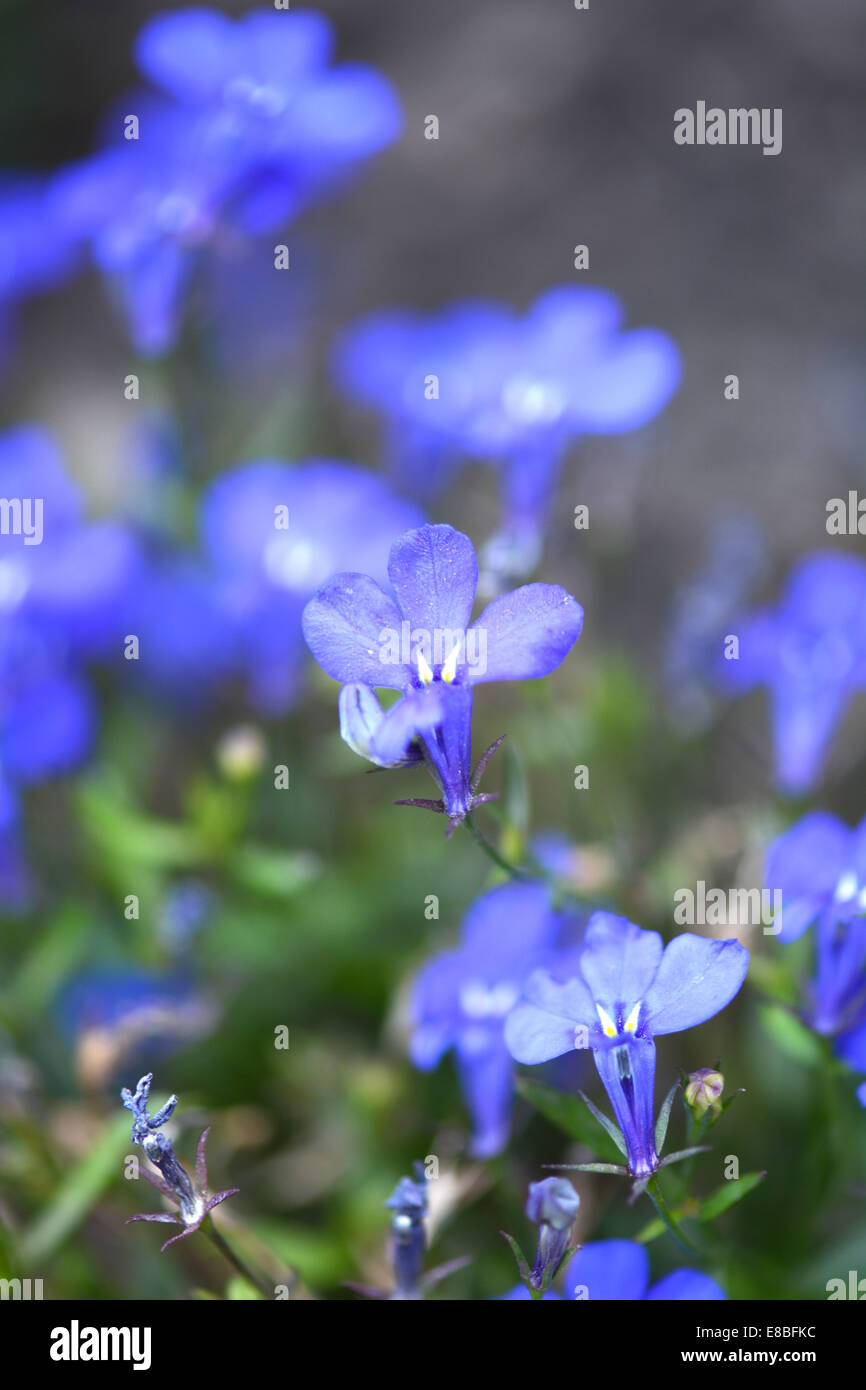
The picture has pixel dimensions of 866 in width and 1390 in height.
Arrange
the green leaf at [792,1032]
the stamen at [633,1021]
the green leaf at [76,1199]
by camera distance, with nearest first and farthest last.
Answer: the stamen at [633,1021], the green leaf at [792,1032], the green leaf at [76,1199]

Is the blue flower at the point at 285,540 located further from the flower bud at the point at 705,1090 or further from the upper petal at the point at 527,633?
the flower bud at the point at 705,1090

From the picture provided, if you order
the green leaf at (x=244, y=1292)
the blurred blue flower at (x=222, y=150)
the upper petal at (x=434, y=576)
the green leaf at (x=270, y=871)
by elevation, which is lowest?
the green leaf at (x=244, y=1292)

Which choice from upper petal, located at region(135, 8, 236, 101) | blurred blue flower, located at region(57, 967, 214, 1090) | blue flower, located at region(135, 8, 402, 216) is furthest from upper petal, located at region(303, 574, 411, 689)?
upper petal, located at region(135, 8, 236, 101)

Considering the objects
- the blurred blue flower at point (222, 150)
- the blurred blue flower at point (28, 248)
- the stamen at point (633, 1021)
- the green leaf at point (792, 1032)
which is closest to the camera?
the stamen at point (633, 1021)

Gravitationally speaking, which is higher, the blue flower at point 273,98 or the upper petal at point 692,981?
the blue flower at point 273,98

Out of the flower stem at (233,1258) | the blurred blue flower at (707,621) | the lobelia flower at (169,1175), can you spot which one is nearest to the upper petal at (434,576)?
the lobelia flower at (169,1175)

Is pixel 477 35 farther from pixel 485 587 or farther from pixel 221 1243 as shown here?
pixel 221 1243
